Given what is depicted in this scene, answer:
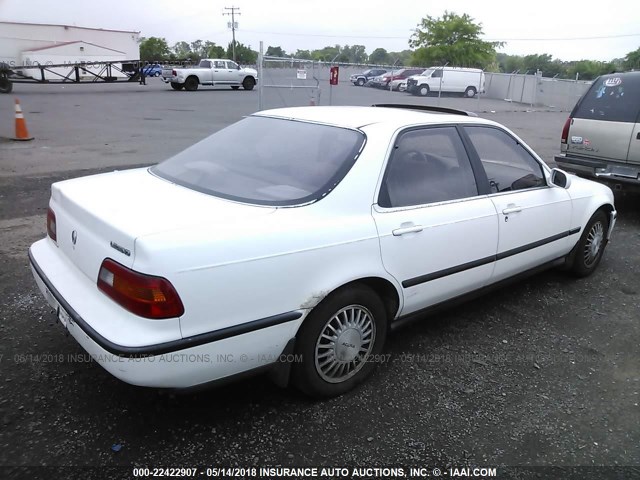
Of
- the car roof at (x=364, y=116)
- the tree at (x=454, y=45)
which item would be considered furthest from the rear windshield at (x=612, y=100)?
the tree at (x=454, y=45)

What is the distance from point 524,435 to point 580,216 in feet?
7.66

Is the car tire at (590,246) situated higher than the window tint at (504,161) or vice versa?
the window tint at (504,161)

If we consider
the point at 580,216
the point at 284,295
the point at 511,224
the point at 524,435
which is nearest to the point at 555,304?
the point at 580,216

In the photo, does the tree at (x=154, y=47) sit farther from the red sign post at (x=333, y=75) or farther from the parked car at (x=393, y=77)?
the red sign post at (x=333, y=75)

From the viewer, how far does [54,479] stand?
228cm

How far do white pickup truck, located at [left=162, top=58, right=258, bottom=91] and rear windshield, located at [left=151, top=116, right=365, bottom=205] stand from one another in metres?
26.8

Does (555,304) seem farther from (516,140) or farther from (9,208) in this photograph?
(9,208)

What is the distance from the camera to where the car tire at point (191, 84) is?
28.6 metres

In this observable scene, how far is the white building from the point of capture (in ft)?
100

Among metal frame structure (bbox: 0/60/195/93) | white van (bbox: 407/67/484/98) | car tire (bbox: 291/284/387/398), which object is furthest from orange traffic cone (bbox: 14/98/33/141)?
white van (bbox: 407/67/484/98)

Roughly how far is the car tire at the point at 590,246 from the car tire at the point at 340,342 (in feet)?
8.06

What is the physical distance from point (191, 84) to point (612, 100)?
2532 cm

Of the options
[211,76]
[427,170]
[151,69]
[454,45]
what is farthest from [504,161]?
[454,45]

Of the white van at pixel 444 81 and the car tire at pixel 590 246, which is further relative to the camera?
the white van at pixel 444 81
